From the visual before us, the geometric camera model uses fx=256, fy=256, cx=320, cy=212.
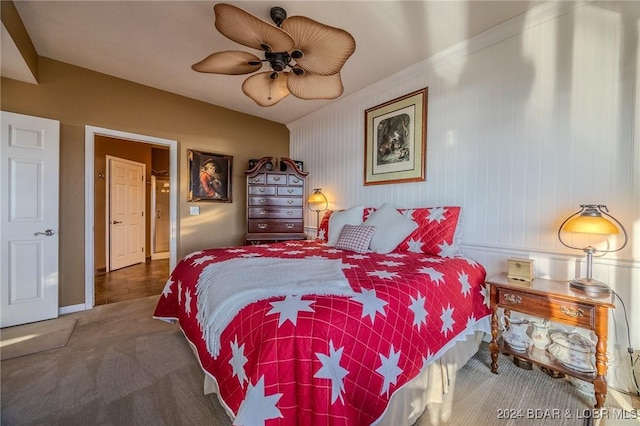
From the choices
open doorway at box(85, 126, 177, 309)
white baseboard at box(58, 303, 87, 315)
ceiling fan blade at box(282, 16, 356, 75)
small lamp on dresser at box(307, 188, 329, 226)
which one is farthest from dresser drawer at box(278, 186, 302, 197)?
white baseboard at box(58, 303, 87, 315)

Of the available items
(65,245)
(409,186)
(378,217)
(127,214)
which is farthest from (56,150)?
(409,186)

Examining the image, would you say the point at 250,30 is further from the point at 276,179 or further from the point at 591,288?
the point at 591,288

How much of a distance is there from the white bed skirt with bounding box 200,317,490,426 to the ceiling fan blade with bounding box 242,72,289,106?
209cm

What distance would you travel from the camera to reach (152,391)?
160 centimetres

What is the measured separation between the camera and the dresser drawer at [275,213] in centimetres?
380

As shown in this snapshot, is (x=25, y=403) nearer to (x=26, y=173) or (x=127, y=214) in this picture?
(x=26, y=173)

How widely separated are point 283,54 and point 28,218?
9.92ft

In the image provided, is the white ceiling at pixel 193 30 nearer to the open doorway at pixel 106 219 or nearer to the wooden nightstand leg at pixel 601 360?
the open doorway at pixel 106 219

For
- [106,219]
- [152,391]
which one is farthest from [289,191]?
[106,219]

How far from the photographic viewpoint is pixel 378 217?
2.59 m

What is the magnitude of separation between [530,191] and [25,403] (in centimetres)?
369

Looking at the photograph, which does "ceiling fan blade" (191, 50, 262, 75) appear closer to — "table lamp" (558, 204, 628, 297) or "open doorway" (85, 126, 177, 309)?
"open doorway" (85, 126, 177, 309)

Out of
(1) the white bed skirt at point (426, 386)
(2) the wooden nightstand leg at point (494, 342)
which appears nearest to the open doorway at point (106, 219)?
(1) the white bed skirt at point (426, 386)

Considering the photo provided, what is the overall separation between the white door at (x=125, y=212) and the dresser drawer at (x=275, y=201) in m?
3.12
